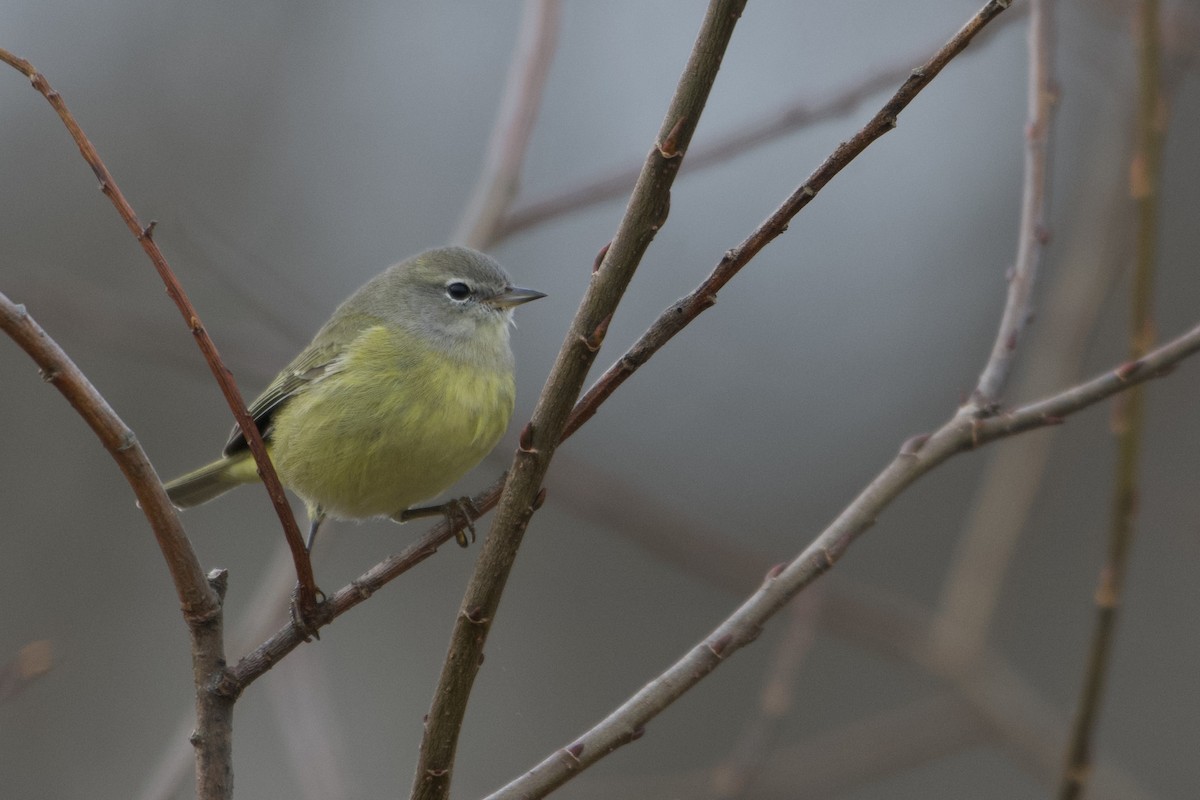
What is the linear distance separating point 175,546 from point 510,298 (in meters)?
2.74

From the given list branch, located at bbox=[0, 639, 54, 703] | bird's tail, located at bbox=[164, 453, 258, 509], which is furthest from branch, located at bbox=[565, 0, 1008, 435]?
bird's tail, located at bbox=[164, 453, 258, 509]

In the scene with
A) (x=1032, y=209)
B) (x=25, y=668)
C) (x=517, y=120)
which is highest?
(x=517, y=120)

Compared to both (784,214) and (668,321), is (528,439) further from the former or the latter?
(784,214)

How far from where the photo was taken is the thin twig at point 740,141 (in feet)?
12.4

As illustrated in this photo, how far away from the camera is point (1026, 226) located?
2709 mm

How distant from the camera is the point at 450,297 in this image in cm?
488

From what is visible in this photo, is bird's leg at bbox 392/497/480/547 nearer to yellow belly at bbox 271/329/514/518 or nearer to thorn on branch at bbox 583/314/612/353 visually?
yellow belly at bbox 271/329/514/518

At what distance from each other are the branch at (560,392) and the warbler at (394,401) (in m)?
1.39

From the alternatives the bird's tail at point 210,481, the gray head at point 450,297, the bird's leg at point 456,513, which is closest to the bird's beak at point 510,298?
the gray head at point 450,297

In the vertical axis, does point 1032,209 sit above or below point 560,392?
above

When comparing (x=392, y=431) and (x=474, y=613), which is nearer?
(x=474, y=613)

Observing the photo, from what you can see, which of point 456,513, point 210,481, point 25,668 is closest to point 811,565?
point 456,513

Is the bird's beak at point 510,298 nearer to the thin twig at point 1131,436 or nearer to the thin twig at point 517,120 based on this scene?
the thin twig at point 517,120

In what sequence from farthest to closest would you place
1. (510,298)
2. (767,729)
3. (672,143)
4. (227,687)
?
(510,298), (767,729), (227,687), (672,143)
